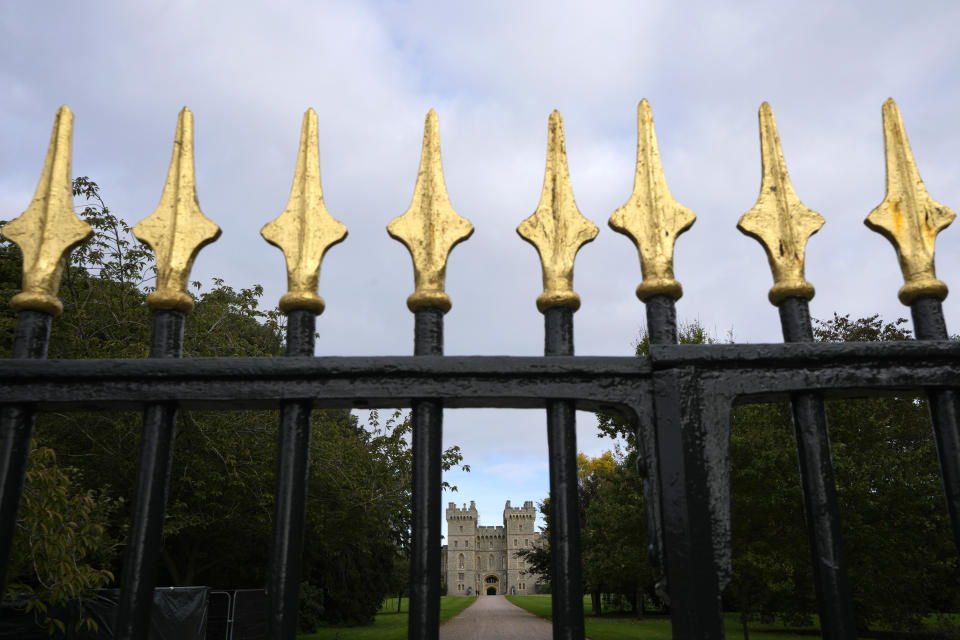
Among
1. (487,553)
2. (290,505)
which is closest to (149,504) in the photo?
(290,505)

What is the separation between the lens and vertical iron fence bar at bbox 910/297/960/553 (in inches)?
62.2

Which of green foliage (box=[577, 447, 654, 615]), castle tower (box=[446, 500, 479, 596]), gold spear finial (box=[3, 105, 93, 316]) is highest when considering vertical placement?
gold spear finial (box=[3, 105, 93, 316])

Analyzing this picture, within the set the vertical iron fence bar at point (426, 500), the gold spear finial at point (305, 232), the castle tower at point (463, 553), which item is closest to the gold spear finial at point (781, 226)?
the vertical iron fence bar at point (426, 500)

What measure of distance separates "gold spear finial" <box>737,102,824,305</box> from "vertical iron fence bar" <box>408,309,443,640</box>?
0.92 metres

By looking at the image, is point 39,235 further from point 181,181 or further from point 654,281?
point 654,281

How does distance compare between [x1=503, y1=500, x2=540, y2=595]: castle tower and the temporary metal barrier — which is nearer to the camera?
the temporary metal barrier

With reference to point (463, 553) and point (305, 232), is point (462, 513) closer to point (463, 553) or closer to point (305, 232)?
point (463, 553)

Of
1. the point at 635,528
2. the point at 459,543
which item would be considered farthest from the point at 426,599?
the point at 459,543

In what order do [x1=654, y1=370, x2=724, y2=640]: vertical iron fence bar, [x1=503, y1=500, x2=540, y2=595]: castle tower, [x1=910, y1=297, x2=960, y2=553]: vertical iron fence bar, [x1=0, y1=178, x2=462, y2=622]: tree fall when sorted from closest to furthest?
[x1=654, y1=370, x2=724, y2=640]: vertical iron fence bar
[x1=910, y1=297, x2=960, y2=553]: vertical iron fence bar
[x1=0, y1=178, x2=462, y2=622]: tree
[x1=503, y1=500, x2=540, y2=595]: castle tower

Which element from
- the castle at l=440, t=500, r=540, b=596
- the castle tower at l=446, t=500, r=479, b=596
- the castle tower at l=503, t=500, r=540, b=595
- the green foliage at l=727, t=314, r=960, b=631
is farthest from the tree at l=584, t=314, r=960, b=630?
the castle tower at l=446, t=500, r=479, b=596

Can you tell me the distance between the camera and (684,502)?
1550mm

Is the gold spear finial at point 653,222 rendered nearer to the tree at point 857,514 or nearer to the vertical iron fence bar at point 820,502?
the vertical iron fence bar at point 820,502

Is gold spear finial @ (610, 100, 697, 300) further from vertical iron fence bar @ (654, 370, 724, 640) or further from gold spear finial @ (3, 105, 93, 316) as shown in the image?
gold spear finial @ (3, 105, 93, 316)

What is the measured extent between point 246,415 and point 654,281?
42.1ft
